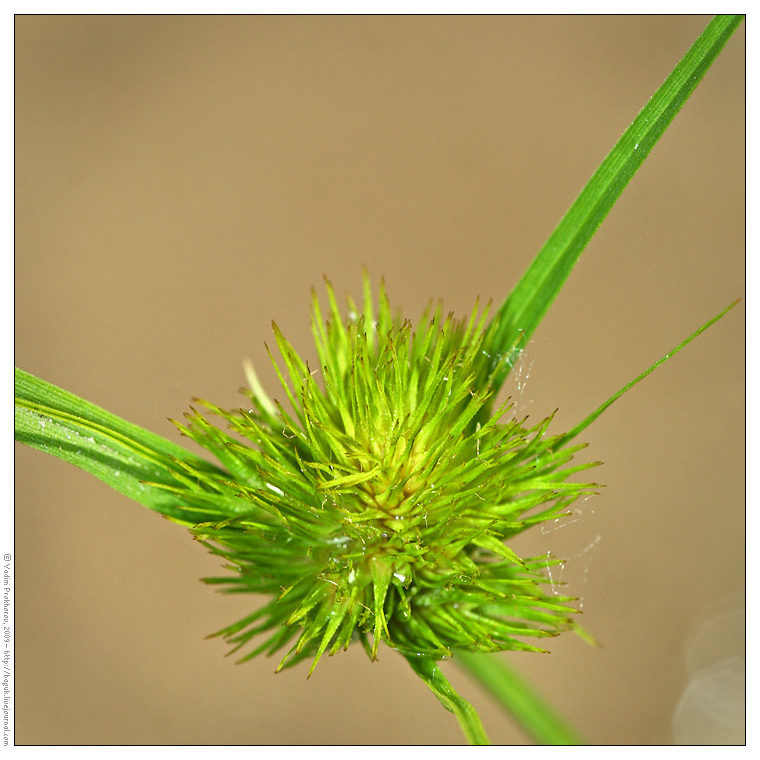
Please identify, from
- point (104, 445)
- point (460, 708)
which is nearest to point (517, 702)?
point (460, 708)

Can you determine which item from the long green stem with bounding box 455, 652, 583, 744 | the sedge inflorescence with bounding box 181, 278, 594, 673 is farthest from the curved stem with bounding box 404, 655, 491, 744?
the long green stem with bounding box 455, 652, 583, 744

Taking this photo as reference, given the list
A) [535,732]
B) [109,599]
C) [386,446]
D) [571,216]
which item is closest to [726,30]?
[571,216]

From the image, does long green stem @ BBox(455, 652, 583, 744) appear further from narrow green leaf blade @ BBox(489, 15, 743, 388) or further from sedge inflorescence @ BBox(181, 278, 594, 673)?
narrow green leaf blade @ BBox(489, 15, 743, 388)

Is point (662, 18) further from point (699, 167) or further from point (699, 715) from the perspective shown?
point (699, 715)

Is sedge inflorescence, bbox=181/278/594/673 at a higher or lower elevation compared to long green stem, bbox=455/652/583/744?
higher

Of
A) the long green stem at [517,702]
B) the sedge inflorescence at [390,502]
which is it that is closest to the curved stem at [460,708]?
the sedge inflorescence at [390,502]

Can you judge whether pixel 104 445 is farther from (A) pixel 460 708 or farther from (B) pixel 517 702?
(B) pixel 517 702

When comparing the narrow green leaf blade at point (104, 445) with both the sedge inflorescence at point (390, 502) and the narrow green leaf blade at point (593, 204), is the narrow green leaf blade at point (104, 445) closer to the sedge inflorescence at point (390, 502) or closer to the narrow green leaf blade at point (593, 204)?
the sedge inflorescence at point (390, 502)
